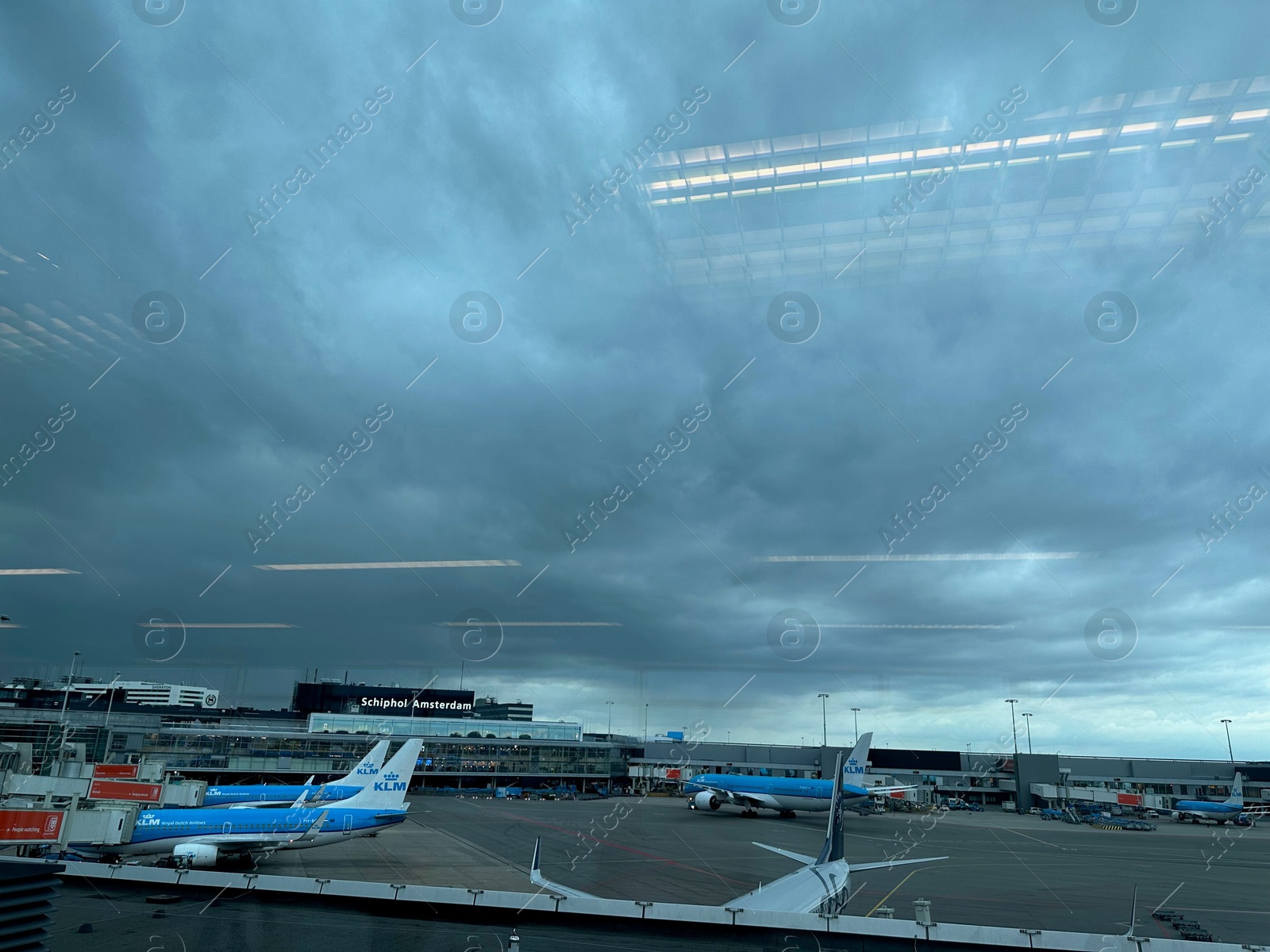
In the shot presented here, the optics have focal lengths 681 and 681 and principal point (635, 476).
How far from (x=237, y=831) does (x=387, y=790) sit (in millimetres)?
7479

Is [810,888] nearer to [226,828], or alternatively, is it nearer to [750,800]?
[226,828]

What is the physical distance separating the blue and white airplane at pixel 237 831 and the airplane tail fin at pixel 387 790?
0.82 metres

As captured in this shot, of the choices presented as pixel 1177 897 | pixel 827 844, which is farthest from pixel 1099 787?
pixel 827 844

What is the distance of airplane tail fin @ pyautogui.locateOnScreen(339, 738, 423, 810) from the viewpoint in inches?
1501

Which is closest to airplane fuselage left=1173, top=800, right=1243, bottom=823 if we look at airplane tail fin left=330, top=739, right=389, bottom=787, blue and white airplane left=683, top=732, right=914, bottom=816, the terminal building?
the terminal building

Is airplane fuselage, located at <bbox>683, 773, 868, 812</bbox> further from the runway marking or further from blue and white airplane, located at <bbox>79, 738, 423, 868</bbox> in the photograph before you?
blue and white airplane, located at <bbox>79, 738, 423, 868</bbox>

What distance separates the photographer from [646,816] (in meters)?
69.2

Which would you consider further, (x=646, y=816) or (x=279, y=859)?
(x=646, y=816)

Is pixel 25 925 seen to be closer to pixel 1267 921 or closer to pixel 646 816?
pixel 1267 921

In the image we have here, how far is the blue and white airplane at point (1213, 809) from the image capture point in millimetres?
88000

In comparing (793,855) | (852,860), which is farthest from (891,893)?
(852,860)

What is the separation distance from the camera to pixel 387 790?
3838 cm

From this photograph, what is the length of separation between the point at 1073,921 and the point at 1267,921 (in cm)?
940

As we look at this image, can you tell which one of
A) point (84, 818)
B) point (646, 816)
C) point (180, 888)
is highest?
point (84, 818)
